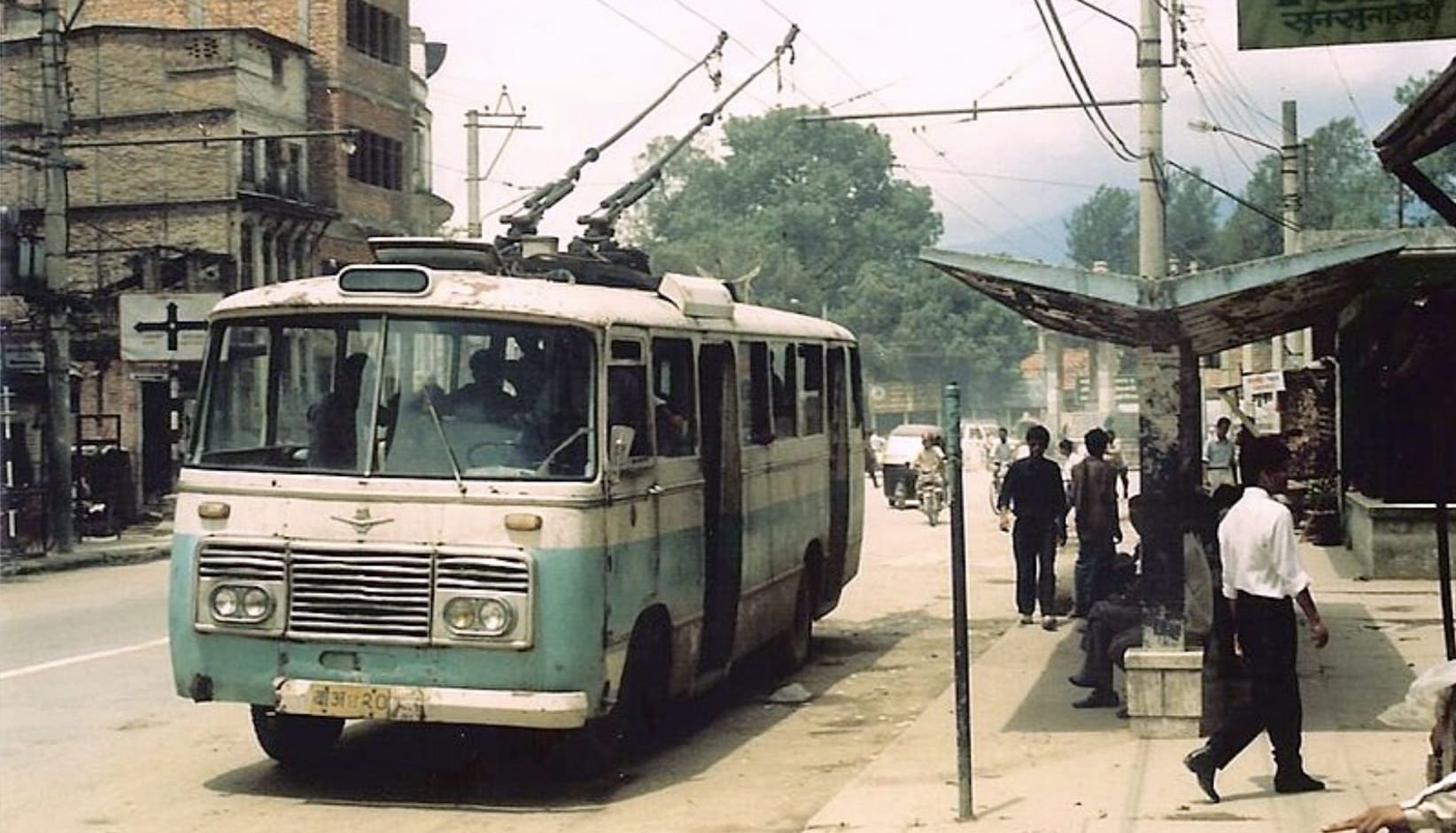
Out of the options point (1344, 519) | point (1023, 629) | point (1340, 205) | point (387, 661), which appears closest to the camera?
point (387, 661)

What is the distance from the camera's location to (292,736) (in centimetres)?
1100

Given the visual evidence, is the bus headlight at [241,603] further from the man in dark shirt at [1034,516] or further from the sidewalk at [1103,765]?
the man in dark shirt at [1034,516]

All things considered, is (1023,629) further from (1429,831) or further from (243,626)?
(1429,831)

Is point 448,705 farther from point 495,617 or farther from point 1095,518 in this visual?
point 1095,518

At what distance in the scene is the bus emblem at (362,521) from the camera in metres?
9.85

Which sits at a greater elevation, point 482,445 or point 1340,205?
point 1340,205

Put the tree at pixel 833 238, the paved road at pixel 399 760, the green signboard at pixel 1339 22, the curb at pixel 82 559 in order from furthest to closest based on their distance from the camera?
the tree at pixel 833 238 < the curb at pixel 82 559 < the green signboard at pixel 1339 22 < the paved road at pixel 399 760

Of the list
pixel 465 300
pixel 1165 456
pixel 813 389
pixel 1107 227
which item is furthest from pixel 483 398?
pixel 1107 227

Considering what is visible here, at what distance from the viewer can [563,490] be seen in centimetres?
992

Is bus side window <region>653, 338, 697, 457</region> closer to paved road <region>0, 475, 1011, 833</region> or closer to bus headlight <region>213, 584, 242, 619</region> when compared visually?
paved road <region>0, 475, 1011, 833</region>

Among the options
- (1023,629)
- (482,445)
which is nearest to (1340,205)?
(1023,629)

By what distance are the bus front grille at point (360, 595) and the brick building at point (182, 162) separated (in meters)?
29.5

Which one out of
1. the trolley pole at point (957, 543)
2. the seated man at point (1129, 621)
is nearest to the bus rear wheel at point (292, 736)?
the trolley pole at point (957, 543)

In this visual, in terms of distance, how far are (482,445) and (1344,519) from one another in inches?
729
